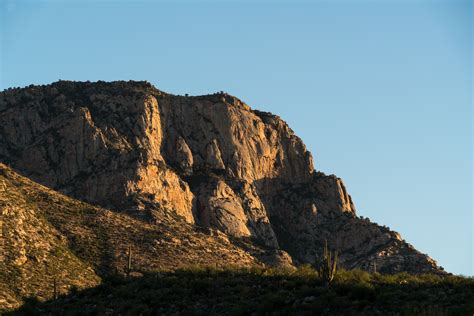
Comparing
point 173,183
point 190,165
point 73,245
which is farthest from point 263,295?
point 190,165

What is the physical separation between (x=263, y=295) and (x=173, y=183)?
84994 millimetres

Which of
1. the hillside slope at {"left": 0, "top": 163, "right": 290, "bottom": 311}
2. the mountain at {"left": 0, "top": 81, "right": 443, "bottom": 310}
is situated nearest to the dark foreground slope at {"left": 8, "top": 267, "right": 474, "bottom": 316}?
the hillside slope at {"left": 0, "top": 163, "right": 290, "bottom": 311}

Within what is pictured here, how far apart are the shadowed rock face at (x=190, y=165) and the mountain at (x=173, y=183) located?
0.68ft

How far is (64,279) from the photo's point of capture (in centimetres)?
7062

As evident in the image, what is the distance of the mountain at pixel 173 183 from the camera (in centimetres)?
9106

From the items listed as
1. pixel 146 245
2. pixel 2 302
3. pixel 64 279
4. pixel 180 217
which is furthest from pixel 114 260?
pixel 180 217

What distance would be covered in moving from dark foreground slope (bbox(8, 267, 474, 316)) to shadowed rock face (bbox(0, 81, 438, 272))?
63844mm

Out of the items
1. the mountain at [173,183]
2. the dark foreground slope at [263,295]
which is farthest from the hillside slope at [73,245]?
the dark foreground slope at [263,295]

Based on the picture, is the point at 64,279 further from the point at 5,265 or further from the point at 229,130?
the point at 229,130

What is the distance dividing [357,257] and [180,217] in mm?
26152

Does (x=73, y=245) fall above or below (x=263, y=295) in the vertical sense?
above

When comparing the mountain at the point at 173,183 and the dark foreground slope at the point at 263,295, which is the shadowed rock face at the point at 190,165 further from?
the dark foreground slope at the point at 263,295

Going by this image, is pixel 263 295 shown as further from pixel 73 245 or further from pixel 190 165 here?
pixel 190 165

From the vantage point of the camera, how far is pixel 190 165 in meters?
135
